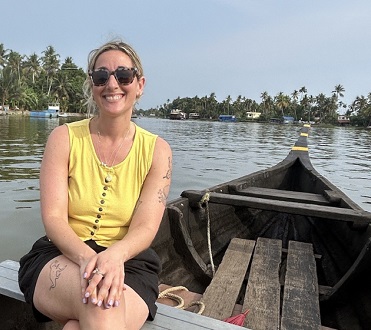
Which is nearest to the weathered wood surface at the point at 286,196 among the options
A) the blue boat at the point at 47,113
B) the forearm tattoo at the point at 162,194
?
the forearm tattoo at the point at 162,194

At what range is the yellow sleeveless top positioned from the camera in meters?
1.67

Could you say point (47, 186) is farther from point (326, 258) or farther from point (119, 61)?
point (326, 258)

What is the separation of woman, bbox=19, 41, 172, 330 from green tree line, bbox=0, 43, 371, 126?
25.8 m

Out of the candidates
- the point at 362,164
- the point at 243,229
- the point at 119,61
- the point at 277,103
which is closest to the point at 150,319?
the point at 119,61

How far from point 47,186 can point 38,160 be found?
33.0 feet

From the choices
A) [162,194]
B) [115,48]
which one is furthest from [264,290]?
[115,48]

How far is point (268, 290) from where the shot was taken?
263 centimetres

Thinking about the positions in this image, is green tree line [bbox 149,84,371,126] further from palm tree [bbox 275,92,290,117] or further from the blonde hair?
the blonde hair

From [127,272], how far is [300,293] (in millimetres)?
1512

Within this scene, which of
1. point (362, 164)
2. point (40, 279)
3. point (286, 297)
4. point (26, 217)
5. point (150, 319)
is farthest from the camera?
point (362, 164)

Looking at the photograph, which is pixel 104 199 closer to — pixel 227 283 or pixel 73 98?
pixel 227 283

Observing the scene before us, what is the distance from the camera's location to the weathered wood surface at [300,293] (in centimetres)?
219

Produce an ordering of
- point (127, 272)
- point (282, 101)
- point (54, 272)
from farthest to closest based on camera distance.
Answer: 1. point (282, 101)
2. point (127, 272)
3. point (54, 272)

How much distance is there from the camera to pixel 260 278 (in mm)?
2828
